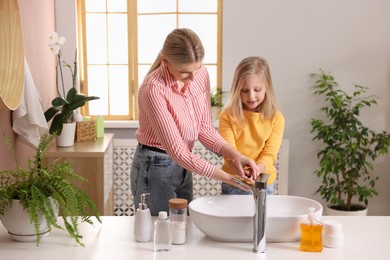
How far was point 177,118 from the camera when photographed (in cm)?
213

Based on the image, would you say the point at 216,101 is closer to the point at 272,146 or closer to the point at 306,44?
the point at 306,44

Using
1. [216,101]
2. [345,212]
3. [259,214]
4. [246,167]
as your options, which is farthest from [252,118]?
[345,212]

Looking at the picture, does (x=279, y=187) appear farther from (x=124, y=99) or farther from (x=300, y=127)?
(x=124, y=99)

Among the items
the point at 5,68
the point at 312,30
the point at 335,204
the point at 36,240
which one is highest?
the point at 312,30

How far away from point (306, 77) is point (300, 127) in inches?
14.0

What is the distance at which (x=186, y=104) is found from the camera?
85.8 inches

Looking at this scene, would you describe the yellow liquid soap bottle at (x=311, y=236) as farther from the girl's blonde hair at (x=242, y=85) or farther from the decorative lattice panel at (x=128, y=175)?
the decorative lattice panel at (x=128, y=175)

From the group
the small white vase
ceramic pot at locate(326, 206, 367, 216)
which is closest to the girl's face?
the small white vase

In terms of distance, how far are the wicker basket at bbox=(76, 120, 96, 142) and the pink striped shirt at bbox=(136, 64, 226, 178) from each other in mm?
1287

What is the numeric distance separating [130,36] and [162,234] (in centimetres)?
258

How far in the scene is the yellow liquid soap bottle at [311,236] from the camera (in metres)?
1.72

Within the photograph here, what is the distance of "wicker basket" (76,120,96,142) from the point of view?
3.47 m

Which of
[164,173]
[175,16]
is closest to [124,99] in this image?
[175,16]

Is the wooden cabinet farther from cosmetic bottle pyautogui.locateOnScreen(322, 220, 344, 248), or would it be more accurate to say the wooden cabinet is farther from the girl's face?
cosmetic bottle pyautogui.locateOnScreen(322, 220, 344, 248)
